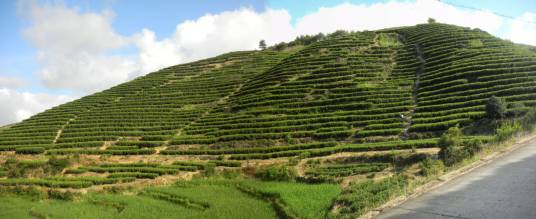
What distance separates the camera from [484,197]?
1370 cm

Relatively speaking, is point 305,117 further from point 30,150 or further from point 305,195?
point 30,150

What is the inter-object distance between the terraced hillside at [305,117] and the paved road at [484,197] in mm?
1705

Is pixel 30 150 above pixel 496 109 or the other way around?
the other way around

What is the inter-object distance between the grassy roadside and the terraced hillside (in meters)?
0.73

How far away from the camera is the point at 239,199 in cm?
2353

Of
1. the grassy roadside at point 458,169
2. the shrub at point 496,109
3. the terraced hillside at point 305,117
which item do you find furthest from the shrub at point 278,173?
the shrub at point 496,109

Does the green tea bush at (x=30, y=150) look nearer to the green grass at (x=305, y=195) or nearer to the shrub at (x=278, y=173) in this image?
the shrub at (x=278, y=173)

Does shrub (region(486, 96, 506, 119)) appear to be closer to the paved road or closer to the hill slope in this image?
the hill slope

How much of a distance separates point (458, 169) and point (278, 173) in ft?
42.8

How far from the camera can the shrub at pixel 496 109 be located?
29.8m

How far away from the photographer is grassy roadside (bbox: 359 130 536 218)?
48.2ft

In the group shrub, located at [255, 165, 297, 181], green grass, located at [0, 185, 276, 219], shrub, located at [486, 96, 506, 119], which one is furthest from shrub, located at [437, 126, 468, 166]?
shrub, located at [255, 165, 297, 181]

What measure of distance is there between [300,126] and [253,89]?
50.8 feet

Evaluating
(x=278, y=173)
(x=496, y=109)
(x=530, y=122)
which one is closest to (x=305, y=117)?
(x=278, y=173)
